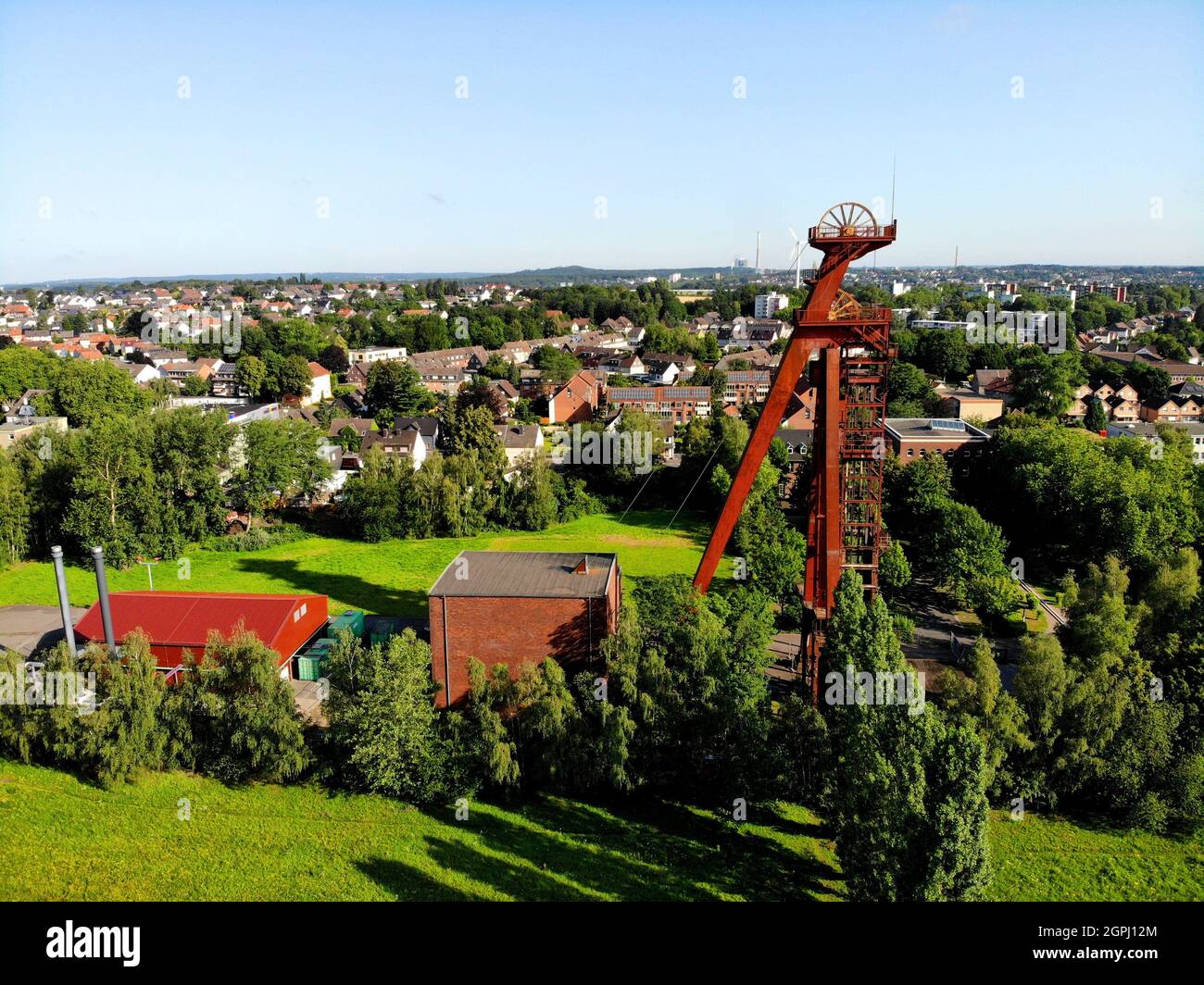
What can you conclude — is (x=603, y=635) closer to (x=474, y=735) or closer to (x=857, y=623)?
(x=474, y=735)

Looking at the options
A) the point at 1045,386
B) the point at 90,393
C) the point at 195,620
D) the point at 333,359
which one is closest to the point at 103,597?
the point at 195,620

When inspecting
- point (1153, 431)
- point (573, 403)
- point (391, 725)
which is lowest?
point (391, 725)

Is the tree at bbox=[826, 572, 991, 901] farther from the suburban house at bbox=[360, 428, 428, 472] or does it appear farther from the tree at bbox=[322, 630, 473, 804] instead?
the suburban house at bbox=[360, 428, 428, 472]

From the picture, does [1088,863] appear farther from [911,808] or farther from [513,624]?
[513,624]

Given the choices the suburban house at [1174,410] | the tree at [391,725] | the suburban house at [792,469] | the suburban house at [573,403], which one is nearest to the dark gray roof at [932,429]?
the suburban house at [792,469]

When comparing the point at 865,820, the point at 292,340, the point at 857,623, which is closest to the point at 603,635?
the point at 857,623

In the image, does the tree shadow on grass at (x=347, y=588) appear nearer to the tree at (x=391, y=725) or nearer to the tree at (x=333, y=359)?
the tree at (x=391, y=725)
